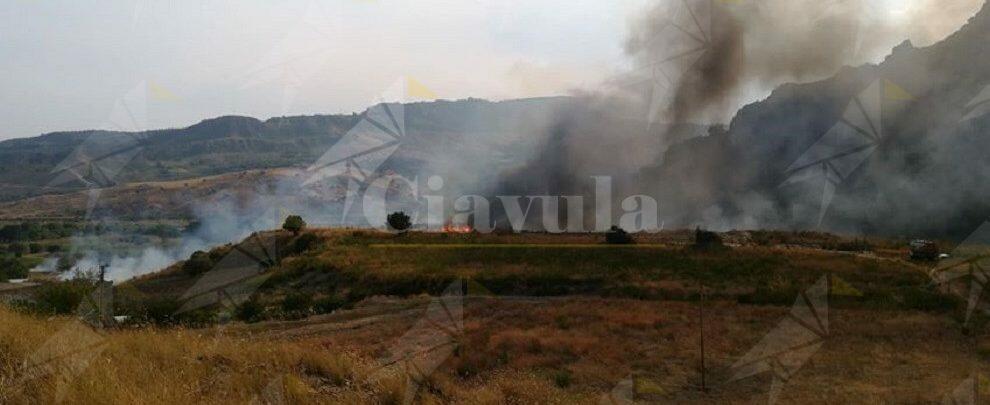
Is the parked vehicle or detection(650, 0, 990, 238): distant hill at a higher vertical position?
detection(650, 0, 990, 238): distant hill

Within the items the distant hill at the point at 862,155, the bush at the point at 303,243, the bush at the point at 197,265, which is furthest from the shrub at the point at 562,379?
the distant hill at the point at 862,155

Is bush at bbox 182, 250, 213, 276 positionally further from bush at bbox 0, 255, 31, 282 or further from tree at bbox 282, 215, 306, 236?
bush at bbox 0, 255, 31, 282

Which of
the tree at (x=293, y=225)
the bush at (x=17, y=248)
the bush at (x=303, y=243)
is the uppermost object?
the tree at (x=293, y=225)

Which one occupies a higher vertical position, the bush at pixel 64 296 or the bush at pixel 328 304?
the bush at pixel 64 296

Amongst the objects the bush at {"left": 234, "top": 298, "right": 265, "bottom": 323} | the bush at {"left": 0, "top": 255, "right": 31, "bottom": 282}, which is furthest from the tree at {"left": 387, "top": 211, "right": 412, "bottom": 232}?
the bush at {"left": 0, "top": 255, "right": 31, "bottom": 282}

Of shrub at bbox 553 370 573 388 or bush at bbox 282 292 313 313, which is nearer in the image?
shrub at bbox 553 370 573 388

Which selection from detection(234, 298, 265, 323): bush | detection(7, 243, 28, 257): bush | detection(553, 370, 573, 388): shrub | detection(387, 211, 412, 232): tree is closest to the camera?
detection(553, 370, 573, 388): shrub

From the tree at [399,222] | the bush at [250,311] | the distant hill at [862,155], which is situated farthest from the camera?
the distant hill at [862,155]

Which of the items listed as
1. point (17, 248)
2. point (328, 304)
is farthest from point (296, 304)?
point (17, 248)

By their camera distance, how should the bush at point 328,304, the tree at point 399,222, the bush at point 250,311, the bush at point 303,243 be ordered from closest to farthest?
the bush at point 250,311, the bush at point 328,304, the bush at point 303,243, the tree at point 399,222

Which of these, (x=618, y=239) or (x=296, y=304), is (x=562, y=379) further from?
(x=618, y=239)

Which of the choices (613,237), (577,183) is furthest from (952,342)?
(577,183)

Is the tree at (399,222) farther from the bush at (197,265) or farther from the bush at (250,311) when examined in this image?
the bush at (250,311)

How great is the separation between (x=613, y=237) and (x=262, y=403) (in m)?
39.8
